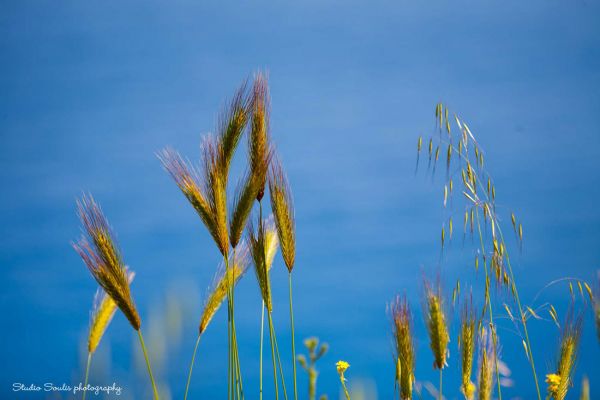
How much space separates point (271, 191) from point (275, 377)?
531mm

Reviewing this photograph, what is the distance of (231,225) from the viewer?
1.83 meters

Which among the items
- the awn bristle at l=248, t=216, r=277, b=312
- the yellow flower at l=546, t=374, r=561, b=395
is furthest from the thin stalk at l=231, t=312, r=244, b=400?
the yellow flower at l=546, t=374, r=561, b=395

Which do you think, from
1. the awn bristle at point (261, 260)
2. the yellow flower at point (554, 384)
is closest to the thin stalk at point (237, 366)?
the awn bristle at point (261, 260)

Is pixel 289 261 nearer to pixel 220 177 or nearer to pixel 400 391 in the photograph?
pixel 220 177

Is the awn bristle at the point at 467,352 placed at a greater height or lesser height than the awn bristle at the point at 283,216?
lesser

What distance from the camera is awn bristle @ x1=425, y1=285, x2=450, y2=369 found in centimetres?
169

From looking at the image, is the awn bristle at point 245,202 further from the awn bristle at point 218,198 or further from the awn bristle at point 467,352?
the awn bristle at point 467,352

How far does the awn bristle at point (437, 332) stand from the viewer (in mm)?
1688

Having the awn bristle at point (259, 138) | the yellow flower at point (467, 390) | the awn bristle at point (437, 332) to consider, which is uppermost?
the awn bristle at point (259, 138)

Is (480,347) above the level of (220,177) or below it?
below

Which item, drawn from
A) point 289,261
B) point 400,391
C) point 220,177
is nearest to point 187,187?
point 220,177

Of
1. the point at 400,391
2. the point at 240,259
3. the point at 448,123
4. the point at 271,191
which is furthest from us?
the point at 448,123

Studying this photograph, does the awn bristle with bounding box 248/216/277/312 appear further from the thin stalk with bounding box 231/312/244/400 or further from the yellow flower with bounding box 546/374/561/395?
the yellow flower with bounding box 546/374/561/395

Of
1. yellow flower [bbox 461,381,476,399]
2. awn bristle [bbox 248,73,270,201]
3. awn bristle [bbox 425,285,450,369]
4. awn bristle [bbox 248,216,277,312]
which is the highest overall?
awn bristle [bbox 248,73,270,201]
